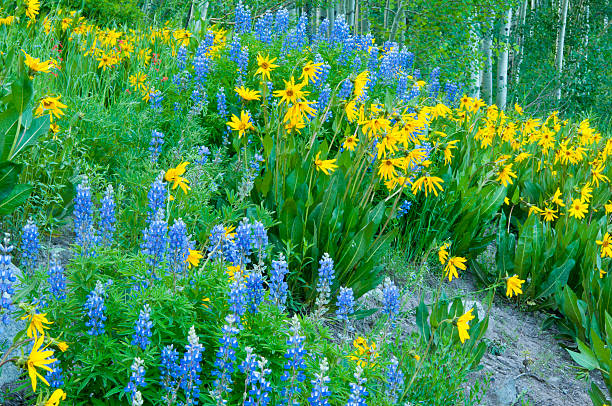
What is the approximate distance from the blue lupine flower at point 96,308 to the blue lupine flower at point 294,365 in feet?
Result: 1.72

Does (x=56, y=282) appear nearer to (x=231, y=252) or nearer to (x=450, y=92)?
(x=231, y=252)

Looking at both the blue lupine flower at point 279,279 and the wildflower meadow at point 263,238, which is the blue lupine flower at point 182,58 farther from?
the blue lupine flower at point 279,279

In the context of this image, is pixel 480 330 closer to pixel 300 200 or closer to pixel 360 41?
pixel 300 200

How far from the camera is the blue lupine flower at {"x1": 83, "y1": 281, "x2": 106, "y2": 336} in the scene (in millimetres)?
1649

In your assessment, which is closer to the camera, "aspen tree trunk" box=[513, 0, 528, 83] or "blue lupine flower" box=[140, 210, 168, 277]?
"blue lupine flower" box=[140, 210, 168, 277]

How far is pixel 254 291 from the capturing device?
1932mm

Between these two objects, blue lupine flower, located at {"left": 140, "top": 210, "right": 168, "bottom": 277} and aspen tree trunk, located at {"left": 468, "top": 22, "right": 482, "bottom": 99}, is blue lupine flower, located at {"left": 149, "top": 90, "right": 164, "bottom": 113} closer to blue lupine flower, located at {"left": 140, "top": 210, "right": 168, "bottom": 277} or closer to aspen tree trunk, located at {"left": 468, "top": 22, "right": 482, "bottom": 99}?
blue lupine flower, located at {"left": 140, "top": 210, "right": 168, "bottom": 277}

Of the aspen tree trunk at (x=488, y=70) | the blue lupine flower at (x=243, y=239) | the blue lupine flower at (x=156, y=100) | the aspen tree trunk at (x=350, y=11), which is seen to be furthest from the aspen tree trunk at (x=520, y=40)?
the blue lupine flower at (x=243, y=239)

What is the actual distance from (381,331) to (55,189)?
1699mm

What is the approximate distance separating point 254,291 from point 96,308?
0.49 meters

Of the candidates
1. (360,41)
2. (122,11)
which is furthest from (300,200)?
(122,11)

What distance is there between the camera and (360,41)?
550cm

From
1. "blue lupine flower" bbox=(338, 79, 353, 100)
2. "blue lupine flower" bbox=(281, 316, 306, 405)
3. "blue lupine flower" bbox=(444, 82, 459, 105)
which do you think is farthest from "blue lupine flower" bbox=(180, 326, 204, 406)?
"blue lupine flower" bbox=(444, 82, 459, 105)

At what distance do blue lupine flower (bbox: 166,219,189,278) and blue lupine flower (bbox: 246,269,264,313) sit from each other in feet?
0.76
